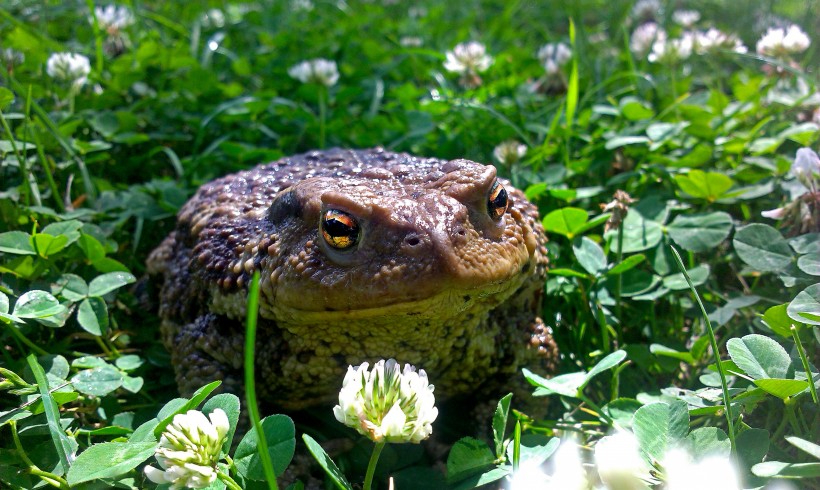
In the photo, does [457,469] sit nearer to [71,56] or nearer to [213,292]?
[213,292]

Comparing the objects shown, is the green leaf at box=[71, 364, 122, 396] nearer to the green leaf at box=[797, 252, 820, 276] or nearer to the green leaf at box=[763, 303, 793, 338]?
the green leaf at box=[763, 303, 793, 338]

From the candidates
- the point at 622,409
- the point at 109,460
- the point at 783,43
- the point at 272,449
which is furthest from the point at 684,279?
the point at 109,460

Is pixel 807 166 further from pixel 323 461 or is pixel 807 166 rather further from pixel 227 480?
pixel 227 480

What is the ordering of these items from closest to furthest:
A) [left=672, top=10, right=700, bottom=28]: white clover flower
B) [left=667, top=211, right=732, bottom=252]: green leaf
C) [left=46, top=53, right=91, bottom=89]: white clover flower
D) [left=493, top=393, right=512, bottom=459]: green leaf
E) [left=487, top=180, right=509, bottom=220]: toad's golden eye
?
[left=493, top=393, right=512, bottom=459]: green leaf < [left=487, top=180, right=509, bottom=220]: toad's golden eye < [left=667, top=211, right=732, bottom=252]: green leaf < [left=46, top=53, right=91, bottom=89]: white clover flower < [left=672, top=10, right=700, bottom=28]: white clover flower

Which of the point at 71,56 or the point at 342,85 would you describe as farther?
the point at 342,85

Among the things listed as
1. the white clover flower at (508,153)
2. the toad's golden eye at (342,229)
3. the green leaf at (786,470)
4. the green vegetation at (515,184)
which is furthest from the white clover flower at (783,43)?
the toad's golden eye at (342,229)

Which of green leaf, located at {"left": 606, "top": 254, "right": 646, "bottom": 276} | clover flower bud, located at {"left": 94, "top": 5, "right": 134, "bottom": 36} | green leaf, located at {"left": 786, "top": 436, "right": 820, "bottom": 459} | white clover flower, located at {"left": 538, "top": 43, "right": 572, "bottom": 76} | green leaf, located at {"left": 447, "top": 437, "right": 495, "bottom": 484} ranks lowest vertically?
green leaf, located at {"left": 447, "top": 437, "right": 495, "bottom": 484}

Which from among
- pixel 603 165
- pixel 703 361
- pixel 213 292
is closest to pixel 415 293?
pixel 213 292

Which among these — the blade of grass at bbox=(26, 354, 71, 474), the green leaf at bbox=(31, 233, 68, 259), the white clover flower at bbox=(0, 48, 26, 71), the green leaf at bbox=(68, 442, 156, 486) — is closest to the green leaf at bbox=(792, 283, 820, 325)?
the green leaf at bbox=(68, 442, 156, 486)
